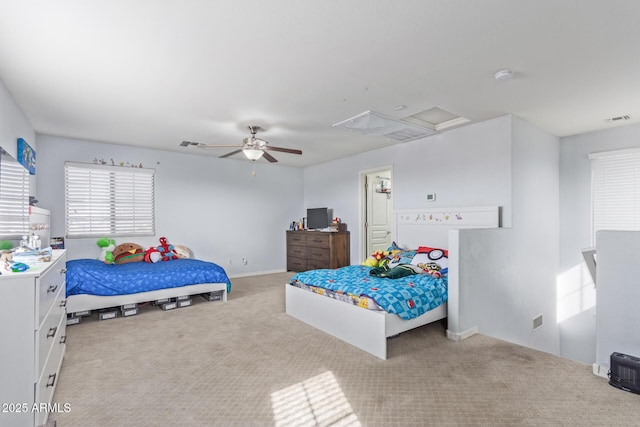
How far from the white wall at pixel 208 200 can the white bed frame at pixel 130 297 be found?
1636mm

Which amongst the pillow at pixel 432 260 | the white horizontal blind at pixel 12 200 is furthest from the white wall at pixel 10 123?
the pillow at pixel 432 260

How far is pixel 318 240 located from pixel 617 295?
4557mm

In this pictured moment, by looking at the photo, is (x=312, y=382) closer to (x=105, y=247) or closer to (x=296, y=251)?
(x=105, y=247)

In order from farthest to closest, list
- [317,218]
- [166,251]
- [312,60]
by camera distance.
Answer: [317,218] < [166,251] < [312,60]

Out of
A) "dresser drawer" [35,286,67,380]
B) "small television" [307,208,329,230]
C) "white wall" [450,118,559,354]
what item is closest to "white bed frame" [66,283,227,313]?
"dresser drawer" [35,286,67,380]

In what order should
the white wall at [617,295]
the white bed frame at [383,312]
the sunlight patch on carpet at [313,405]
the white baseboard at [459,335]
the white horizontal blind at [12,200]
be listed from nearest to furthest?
the sunlight patch on carpet at [313,405] < the white wall at [617,295] < the white horizontal blind at [12,200] < the white bed frame at [383,312] < the white baseboard at [459,335]

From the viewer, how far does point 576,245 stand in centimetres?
457

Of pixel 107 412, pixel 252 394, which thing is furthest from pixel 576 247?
pixel 107 412

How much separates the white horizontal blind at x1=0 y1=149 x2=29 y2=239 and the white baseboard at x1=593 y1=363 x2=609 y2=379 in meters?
4.58

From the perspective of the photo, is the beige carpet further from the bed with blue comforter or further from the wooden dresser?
the wooden dresser

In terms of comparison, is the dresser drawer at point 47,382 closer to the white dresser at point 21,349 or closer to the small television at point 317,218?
the white dresser at point 21,349

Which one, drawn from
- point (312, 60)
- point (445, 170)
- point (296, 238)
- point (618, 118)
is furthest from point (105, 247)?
point (618, 118)

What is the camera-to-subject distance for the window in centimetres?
491

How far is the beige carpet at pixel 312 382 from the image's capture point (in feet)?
6.36
